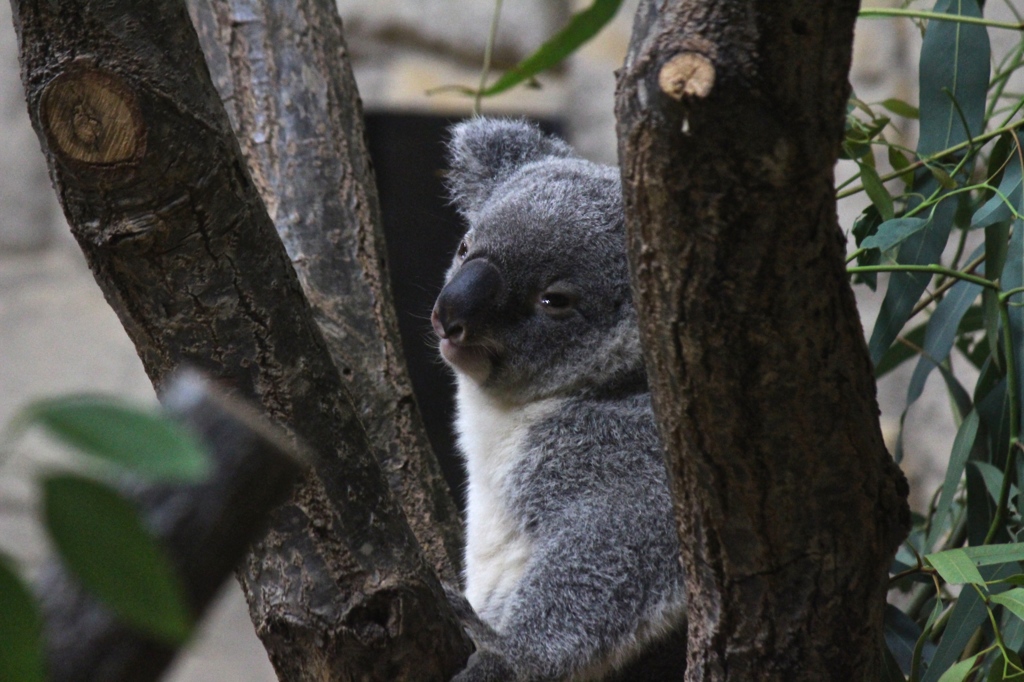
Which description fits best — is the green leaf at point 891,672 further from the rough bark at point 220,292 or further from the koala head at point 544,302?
the rough bark at point 220,292

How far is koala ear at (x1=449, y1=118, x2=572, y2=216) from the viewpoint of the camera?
2.36 m

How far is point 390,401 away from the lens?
6.97 ft

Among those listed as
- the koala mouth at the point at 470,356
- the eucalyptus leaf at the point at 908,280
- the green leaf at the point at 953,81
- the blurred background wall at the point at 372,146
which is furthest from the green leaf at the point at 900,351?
the blurred background wall at the point at 372,146

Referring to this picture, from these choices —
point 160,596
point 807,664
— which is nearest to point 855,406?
point 807,664

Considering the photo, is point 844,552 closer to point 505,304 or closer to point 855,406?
point 855,406

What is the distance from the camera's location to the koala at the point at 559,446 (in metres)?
1.59

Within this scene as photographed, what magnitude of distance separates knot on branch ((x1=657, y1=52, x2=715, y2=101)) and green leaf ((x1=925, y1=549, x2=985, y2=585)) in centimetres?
91

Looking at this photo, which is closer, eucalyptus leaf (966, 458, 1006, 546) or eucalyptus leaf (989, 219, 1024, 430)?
eucalyptus leaf (989, 219, 1024, 430)

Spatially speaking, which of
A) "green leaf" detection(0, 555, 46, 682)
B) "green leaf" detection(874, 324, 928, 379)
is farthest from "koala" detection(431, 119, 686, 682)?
"green leaf" detection(0, 555, 46, 682)

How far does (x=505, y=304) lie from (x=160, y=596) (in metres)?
1.46

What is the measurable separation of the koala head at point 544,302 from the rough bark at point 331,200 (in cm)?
23

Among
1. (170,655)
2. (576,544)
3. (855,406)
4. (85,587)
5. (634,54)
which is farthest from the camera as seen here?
(576,544)

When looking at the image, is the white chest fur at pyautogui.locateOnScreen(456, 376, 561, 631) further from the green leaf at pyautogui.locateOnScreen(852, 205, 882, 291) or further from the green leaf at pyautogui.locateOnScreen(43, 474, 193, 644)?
the green leaf at pyautogui.locateOnScreen(43, 474, 193, 644)

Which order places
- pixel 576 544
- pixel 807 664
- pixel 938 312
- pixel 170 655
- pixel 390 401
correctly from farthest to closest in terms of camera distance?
pixel 390 401 < pixel 938 312 < pixel 576 544 < pixel 807 664 < pixel 170 655
